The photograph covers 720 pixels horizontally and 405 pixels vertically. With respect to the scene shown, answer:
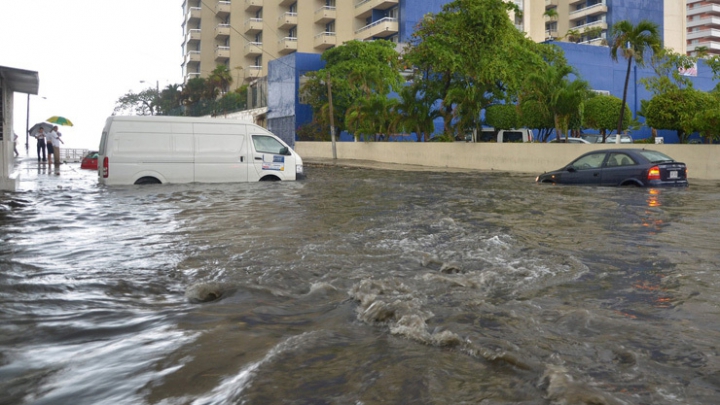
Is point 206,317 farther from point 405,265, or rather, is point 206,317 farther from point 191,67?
point 191,67

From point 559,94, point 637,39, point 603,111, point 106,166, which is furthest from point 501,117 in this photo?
point 106,166

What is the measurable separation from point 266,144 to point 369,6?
43.9 metres

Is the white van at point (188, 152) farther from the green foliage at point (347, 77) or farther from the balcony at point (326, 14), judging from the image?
the balcony at point (326, 14)

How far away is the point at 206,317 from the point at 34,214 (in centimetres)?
822

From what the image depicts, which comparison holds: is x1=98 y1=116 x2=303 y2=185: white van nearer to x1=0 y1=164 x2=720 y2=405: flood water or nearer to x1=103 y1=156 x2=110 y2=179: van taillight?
x1=103 y1=156 x2=110 y2=179: van taillight

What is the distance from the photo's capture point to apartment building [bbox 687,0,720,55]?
101 metres

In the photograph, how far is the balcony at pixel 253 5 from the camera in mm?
70312

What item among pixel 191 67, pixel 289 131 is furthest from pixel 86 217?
pixel 191 67

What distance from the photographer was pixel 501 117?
127 ft

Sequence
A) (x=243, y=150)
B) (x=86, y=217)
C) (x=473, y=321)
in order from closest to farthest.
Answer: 1. (x=473, y=321)
2. (x=86, y=217)
3. (x=243, y=150)

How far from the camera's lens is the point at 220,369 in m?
3.80

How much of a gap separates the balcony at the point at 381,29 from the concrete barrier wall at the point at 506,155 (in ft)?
58.8

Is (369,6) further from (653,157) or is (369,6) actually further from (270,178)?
(653,157)

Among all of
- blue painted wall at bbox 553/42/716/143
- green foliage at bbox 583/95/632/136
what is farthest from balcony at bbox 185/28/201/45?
green foliage at bbox 583/95/632/136
